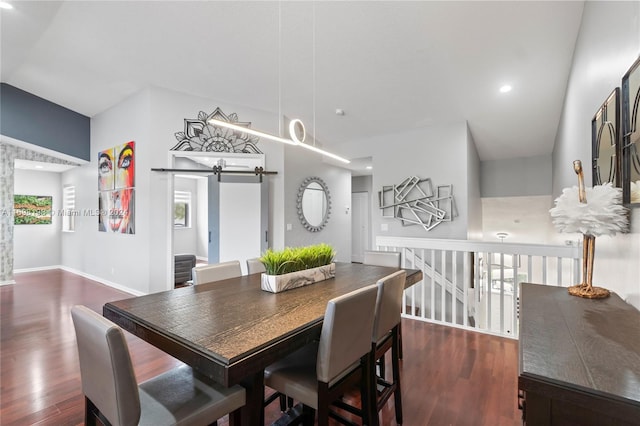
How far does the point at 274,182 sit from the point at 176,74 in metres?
2.14

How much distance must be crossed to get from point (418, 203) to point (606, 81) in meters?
3.18

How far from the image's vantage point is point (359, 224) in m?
8.34

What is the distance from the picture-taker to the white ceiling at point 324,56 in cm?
280

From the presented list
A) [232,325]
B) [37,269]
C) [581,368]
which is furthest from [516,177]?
[37,269]

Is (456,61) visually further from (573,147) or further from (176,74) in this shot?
(176,74)

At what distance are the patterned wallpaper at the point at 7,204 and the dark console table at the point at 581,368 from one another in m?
7.78

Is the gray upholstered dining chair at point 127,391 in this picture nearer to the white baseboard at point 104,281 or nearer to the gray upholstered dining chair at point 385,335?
the gray upholstered dining chair at point 385,335

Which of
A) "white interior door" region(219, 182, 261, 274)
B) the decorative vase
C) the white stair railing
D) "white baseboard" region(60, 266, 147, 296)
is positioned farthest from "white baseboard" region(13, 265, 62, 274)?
the decorative vase

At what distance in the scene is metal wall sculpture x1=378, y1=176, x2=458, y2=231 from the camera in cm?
470

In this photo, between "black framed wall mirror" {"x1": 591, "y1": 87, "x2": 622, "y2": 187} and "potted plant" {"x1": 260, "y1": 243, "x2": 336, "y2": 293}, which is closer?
"black framed wall mirror" {"x1": 591, "y1": 87, "x2": 622, "y2": 187}

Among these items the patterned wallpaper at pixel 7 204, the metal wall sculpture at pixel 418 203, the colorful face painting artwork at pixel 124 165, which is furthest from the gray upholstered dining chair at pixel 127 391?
the patterned wallpaper at pixel 7 204

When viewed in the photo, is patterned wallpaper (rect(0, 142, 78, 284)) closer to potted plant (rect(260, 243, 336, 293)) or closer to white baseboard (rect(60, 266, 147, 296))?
white baseboard (rect(60, 266, 147, 296))

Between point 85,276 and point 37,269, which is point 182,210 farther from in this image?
point 37,269

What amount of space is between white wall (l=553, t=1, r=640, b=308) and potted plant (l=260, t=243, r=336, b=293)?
5.37 ft
